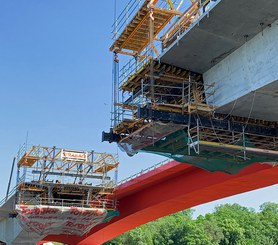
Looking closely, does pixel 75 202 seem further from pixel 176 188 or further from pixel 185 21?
pixel 185 21

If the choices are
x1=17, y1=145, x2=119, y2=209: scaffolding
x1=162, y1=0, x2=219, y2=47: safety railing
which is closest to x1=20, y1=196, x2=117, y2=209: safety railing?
x1=17, y1=145, x2=119, y2=209: scaffolding

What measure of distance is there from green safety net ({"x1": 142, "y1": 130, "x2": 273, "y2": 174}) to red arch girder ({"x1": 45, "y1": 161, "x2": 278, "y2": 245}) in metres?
4.05

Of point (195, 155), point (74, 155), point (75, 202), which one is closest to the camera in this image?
point (195, 155)

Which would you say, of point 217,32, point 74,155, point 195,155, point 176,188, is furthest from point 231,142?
point 74,155

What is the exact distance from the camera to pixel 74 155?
105 ft

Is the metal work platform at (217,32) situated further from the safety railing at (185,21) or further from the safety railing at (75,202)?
the safety railing at (75,202)

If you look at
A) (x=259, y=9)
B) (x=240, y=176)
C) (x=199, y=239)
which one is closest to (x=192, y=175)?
(x=240, y=176)

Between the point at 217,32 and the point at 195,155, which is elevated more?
the point at 217,32

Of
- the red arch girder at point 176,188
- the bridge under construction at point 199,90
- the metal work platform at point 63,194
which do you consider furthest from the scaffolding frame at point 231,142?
the metal work platform at point 63,194

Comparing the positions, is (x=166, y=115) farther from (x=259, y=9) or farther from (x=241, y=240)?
(x=241, y=240)

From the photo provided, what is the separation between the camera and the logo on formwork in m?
31.4

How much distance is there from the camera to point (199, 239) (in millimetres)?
62469

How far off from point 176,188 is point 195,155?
1073 centimetres

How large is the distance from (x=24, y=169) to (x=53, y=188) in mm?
2429
